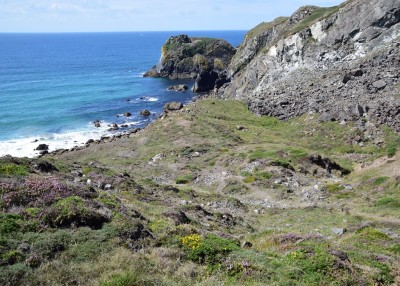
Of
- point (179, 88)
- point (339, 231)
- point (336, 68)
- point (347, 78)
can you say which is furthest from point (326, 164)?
point (179, 88)

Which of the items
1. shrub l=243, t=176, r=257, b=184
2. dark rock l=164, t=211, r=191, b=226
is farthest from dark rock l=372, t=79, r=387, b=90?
dark rock l=164, t=211, r=191, b=226

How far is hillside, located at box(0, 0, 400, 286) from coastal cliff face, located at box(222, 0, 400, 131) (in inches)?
12.6

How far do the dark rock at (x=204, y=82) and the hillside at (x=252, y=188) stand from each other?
97.8ft

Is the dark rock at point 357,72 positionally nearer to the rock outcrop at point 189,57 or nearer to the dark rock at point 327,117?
the dark rock at point 327,117

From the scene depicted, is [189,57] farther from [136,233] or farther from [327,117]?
[136,233]

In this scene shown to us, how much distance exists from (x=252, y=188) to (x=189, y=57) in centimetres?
12744

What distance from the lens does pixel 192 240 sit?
14906 millimetres

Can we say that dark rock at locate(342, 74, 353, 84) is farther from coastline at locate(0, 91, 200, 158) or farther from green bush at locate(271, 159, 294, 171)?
coastline at locate(0, 91, 200, 158)

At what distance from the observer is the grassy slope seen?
12688 mm

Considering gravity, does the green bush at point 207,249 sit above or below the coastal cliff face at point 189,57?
below

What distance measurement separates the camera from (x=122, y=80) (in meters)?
142

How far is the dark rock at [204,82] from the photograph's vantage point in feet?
403

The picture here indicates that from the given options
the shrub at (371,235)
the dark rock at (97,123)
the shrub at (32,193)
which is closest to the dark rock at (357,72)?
the shrub at (371,235)

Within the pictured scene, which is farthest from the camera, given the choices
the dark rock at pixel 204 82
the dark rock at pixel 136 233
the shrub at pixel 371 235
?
the dark rock at pixel 204 82
